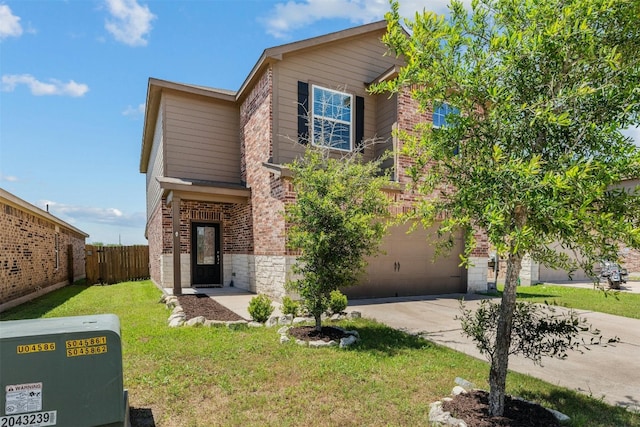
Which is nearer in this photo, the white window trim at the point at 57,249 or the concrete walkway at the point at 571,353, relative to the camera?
the concrete walkway at the point at 571,353

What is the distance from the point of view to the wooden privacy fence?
1578cm

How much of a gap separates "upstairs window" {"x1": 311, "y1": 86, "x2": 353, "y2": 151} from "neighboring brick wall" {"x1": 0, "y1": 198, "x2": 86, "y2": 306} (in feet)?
28.9

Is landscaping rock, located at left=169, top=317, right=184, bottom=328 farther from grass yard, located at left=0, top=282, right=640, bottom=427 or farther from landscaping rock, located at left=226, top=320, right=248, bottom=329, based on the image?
landscaping rock, located at left=226, top=320, right=248, bottom=329

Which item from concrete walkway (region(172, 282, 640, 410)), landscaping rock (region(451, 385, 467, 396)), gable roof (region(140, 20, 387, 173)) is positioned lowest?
concrete walkway (region(172, 282, 640, 410))

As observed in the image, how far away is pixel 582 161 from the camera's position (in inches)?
104

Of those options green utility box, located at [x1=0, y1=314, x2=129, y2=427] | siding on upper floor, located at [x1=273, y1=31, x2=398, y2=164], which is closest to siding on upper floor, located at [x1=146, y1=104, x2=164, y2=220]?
siding on upper floor, located at [x1=273, y1=31, x2=398, y2=164]

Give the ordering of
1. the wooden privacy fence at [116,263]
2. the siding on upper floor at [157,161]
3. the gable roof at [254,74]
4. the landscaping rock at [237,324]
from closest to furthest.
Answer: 1. the landscaping rock at [237,324]
2. the gable roof at [254,74]
3. the siding on upper floor at [157,161]
4. the wooden privacy fence at [116,263]

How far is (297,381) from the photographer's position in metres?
4.27

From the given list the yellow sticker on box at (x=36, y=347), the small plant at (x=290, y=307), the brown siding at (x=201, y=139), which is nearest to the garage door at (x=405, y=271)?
the small plant at (x=290, y=307)

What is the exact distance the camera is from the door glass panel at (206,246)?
515 inches

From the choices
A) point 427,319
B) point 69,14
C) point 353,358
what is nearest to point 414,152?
point 353,358

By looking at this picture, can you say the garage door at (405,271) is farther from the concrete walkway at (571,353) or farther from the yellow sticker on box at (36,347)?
the yellow sticker on box at (36,347)

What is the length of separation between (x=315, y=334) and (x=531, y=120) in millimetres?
4813

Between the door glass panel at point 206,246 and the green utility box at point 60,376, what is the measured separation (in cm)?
1078
